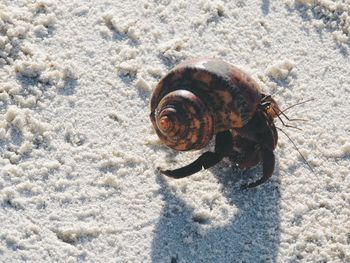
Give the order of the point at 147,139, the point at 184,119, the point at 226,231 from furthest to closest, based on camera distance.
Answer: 1. the point at 147,139
2. the point at 226,231
3. the point at 184,119

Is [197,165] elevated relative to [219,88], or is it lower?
lower

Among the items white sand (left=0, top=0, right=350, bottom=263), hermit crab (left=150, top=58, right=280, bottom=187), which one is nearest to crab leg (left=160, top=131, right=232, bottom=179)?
hermit crab (left=150, top=58, right=280, bottom=187)

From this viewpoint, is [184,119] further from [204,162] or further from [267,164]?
[267,164]

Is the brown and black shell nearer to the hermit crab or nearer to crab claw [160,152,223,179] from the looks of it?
the hermit crab

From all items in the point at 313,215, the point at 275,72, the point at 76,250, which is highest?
the point at 275,72

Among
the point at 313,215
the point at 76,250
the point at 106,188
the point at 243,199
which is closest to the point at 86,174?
the point at 106,188

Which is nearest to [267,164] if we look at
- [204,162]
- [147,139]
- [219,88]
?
[204,162]

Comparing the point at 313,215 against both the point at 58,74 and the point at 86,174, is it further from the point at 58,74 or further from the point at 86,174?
the point at 58,74

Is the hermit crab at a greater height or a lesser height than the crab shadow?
greater
